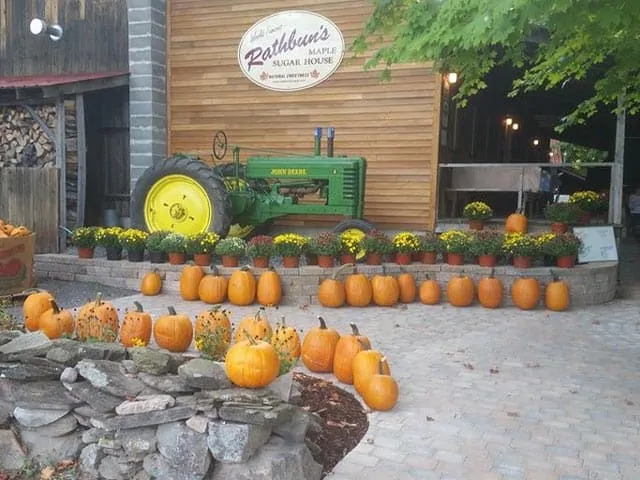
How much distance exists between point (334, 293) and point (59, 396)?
12.2 ft

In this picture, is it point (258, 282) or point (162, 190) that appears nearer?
point (258, 282)

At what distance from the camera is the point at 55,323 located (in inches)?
166

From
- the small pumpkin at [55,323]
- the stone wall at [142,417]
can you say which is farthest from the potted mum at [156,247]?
the stone wall at [142,417]

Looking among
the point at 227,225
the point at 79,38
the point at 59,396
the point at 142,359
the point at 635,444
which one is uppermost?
the point at 79,38

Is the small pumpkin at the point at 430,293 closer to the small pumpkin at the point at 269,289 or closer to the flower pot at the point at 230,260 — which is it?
the small pumpkin at the point at 269,289

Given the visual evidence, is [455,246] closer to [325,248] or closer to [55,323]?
[325,248]

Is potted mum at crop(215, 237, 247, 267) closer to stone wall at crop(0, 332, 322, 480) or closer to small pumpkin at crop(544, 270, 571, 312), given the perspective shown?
small pumpkin at crop(544, 270, 571, 312)

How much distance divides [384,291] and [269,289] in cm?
126

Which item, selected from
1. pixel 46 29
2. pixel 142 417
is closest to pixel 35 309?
pixel 142 417

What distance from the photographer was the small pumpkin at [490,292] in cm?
651

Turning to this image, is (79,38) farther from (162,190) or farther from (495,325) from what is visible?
(495,325)

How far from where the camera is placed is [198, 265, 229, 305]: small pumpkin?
652cm

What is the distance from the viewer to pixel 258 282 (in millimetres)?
6598

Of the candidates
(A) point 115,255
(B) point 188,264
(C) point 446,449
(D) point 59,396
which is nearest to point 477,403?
(C) point 446,449
